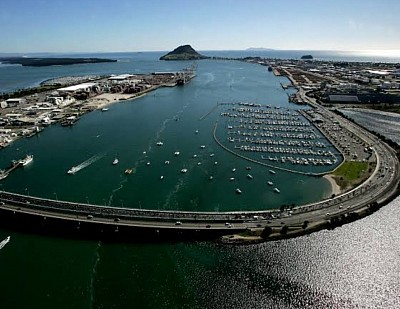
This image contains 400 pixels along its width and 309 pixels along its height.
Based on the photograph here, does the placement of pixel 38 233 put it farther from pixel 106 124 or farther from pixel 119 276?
pixel 106 124

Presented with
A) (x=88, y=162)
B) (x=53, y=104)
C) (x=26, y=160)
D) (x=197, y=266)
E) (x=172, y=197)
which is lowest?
(x=197, y=266)

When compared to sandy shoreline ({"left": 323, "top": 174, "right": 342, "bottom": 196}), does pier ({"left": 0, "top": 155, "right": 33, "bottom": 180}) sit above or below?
below

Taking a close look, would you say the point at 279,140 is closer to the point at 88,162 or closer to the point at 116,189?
the point at 116,189

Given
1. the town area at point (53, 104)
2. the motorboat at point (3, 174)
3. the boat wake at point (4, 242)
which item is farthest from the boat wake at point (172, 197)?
the town area at point (53, 104)

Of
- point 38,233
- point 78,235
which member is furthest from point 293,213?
point 38,233

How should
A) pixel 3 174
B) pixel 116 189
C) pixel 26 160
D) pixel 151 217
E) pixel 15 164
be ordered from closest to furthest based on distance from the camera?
pixel 151 217 < pixel 116 189 < pixel 3 174 < pixel 15 164 < pixel 26 160

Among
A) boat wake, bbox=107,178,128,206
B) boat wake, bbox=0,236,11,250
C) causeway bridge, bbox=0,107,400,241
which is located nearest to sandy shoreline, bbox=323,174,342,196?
causeway bridge, bbox=0,107,400,241

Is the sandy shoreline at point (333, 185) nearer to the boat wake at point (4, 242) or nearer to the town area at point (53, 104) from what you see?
the boat wake at point (4, 242)

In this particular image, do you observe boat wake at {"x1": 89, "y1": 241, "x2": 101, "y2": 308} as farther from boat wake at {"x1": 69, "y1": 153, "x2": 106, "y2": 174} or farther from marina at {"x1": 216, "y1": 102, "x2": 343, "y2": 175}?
marina at {"x1": 216, "y1": 102, "x2": 343, "y2": 175}

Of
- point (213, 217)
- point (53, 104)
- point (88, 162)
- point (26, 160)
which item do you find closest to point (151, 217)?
point (213, 217)

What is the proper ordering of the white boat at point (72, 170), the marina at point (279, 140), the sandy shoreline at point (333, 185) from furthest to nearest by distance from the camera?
the marina at point (279, 140) → the white boat at point (72, 170) → the sandy shoreline at point (333, 185)

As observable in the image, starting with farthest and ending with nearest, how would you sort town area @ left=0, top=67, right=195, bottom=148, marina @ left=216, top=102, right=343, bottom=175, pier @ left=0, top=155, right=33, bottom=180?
town area @ left=0, top=67, right=195, bottom=148, marina @ left=216, top=102, right=343, bottom=175, pier @ left=0, top=155, right=33, bottom=180

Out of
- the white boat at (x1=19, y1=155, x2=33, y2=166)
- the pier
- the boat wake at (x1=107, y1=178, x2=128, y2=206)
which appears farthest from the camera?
the white boat at (x1=19, y1=155, x2=33, y2=166)
